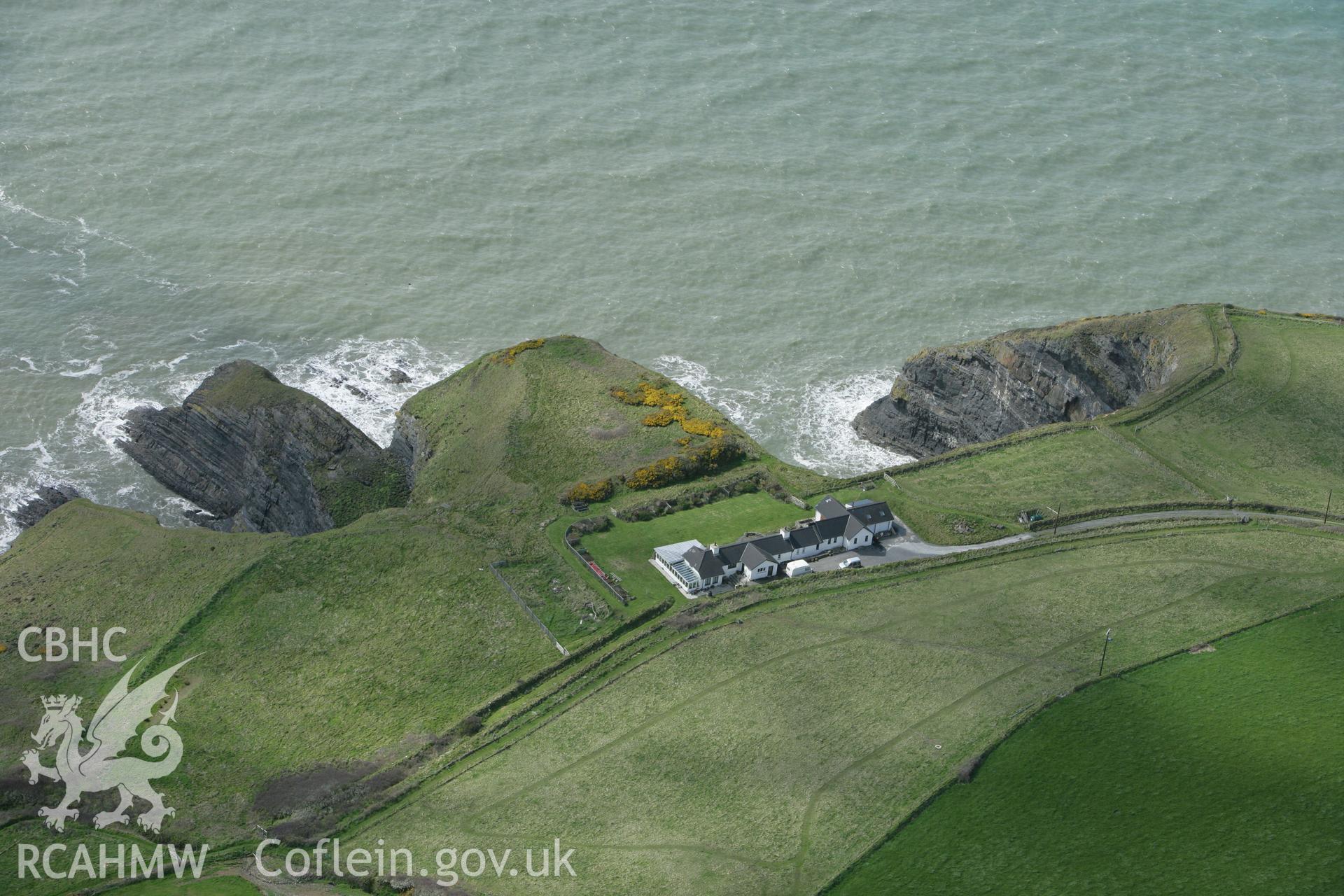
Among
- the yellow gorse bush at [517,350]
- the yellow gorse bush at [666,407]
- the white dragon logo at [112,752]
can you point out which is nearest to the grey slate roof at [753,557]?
the yellow gorse bush at [666,407]

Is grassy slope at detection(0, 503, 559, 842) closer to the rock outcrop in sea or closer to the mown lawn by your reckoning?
the mown lawn

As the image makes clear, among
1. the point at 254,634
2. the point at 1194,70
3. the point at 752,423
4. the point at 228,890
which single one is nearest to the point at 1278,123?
the point at 1194,70

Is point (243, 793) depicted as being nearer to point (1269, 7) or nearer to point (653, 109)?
point (653, 109)

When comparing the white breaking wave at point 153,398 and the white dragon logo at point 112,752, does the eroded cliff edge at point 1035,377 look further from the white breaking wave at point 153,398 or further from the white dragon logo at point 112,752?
the white dragon logo at point 112,752

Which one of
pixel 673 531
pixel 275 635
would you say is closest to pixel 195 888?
pixel 275 635

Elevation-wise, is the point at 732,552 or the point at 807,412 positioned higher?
the point at 732,552

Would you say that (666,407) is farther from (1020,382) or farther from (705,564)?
(1020,382)
